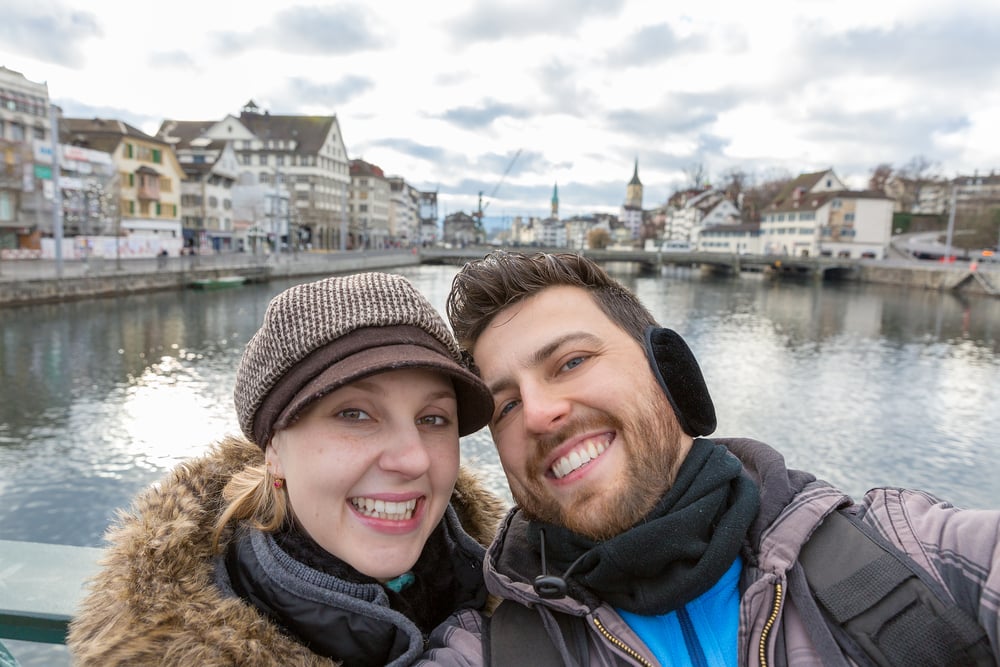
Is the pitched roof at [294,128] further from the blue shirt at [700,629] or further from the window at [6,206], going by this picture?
the blue shirt at [700,629]

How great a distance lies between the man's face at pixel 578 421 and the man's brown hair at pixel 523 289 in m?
0.06

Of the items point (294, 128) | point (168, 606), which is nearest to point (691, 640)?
point (168, 606)

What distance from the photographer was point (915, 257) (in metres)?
65.1

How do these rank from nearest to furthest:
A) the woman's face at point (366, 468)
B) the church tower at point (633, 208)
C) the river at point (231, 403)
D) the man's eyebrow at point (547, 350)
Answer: the woman's face at point (366, 468), the man's eyebrow at point (547, 350), the river at point (231, 403), the church tower at point (633, 208)

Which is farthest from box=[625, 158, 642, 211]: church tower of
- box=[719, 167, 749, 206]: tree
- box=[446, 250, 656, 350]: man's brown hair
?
box=[446, 250, 656, 350]: man's brown hair

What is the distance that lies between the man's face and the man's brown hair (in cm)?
6

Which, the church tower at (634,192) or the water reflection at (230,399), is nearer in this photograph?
the water reflection at (230,399)

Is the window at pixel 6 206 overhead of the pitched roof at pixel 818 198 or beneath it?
beneath

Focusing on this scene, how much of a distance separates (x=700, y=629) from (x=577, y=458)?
493mm

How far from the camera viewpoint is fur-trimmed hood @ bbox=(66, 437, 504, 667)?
1210 mm

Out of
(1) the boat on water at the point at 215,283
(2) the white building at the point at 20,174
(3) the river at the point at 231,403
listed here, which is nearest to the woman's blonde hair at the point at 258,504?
(3) the river at the point at 231,403

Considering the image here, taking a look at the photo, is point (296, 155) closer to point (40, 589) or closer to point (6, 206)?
point (6, 206)

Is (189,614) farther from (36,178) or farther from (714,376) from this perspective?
(36,178)

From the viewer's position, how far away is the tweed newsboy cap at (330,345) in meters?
1.36
